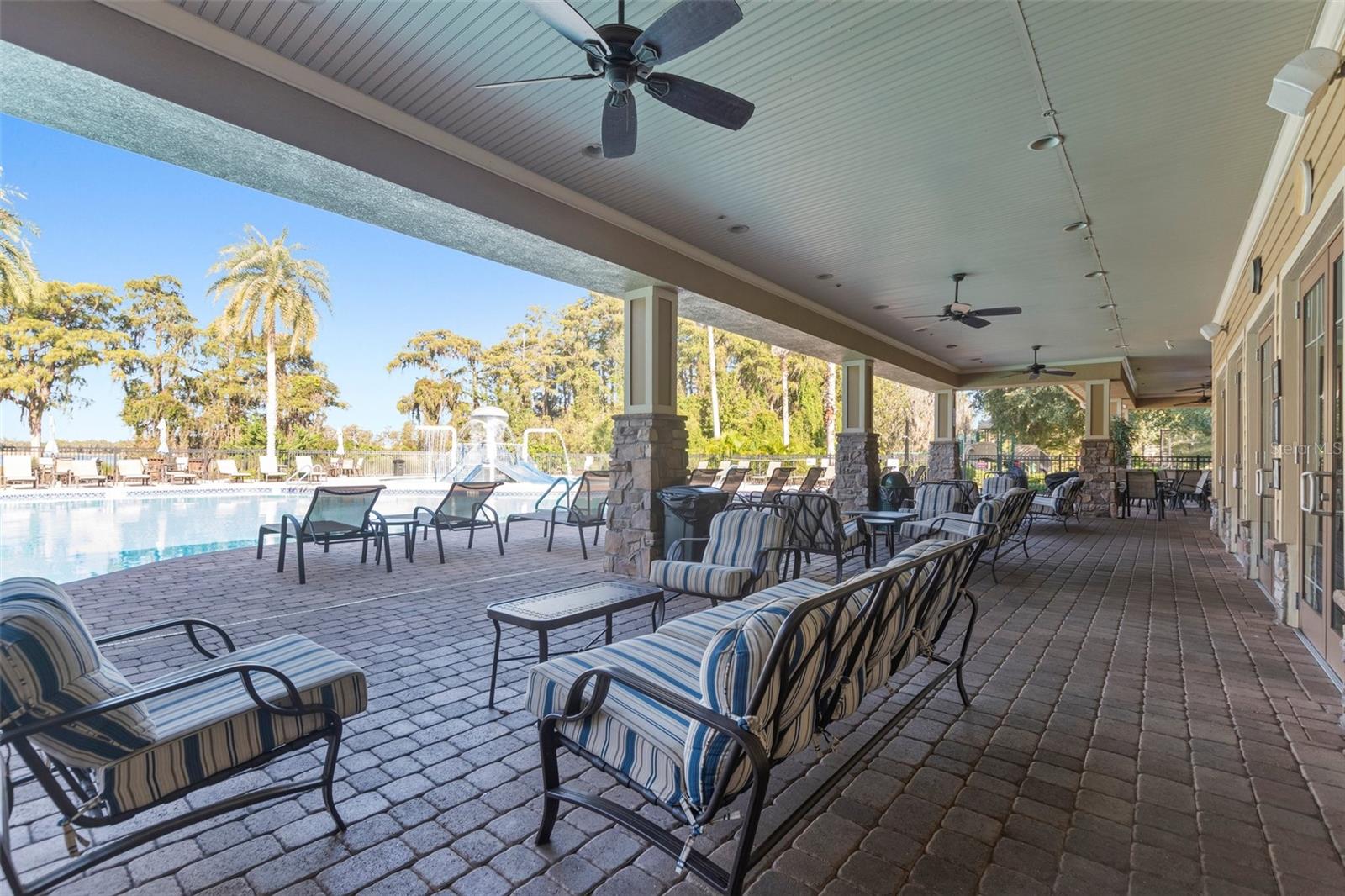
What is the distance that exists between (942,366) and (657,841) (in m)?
13.6

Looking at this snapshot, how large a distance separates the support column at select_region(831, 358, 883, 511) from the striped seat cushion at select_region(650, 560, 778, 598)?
664 cm

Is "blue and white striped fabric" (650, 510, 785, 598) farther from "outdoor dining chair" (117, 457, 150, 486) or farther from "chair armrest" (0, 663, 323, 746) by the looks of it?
"outdoor dining chair" (117, 457, 150, 486)

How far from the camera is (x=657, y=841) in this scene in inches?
62.7

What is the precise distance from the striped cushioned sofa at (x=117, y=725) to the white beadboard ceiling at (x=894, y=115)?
285 centimetres

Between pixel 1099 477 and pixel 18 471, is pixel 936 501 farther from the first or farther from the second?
pixel 18 471

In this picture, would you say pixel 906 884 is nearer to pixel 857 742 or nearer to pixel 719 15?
pixel 857 742

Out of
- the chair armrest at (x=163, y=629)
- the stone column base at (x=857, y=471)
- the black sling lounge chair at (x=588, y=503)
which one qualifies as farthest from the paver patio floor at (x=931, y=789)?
the stone column base at (x=857, y=471)

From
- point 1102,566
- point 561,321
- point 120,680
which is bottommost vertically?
point 1102,566

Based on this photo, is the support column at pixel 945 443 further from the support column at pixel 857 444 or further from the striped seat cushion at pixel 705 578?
the striped seat cushion at pixel 705 578

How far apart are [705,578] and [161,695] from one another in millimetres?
2757

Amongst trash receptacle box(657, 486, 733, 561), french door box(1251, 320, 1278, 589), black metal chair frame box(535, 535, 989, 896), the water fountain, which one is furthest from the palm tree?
french door box(1251, 320, 1278, 589)

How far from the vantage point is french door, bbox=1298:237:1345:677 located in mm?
3080

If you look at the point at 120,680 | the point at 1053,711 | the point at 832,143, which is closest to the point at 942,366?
the point at 832,143

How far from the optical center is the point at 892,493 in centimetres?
1048
